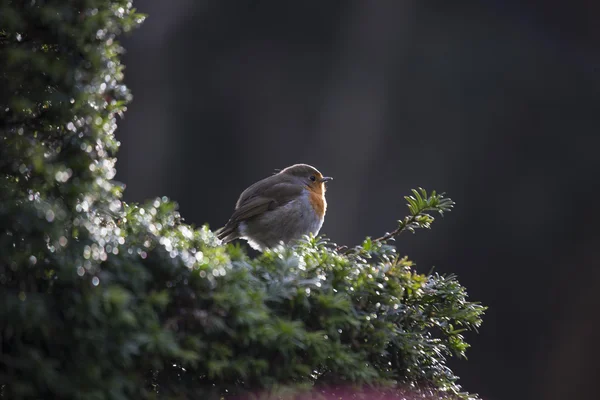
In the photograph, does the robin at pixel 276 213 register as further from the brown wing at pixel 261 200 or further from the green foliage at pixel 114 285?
the green foliage at pixel 114 285

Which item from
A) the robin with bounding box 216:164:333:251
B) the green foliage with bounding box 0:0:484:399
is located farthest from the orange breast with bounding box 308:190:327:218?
the green foliage with bounding box 0:0:484:399

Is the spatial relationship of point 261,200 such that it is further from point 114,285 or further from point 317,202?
point 114,285

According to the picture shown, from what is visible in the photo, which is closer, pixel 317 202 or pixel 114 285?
pixel 114 285

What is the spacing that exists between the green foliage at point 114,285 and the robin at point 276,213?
1.43 meters

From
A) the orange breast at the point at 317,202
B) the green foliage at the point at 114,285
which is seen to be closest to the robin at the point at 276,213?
the orange breast at the point at 317,202

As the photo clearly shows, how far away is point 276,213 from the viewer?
7.42 feet

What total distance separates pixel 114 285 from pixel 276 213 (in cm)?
170

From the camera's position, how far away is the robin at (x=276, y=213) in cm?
226

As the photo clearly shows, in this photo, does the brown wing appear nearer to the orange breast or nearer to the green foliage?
the orange breast

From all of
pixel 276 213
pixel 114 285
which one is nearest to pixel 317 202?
pixel 276 213

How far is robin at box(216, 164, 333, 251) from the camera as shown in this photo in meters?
2.26

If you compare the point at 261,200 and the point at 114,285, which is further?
the point at 261,200

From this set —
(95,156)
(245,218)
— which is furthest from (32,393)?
(245,218)

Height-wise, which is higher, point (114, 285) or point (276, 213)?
point (276, 213)
